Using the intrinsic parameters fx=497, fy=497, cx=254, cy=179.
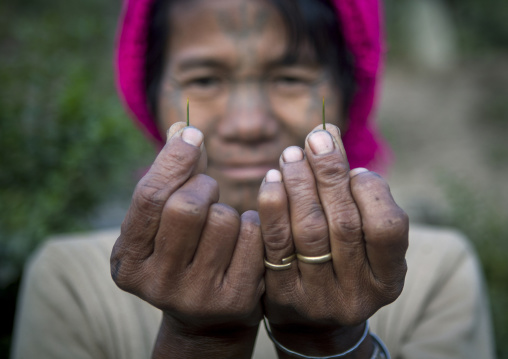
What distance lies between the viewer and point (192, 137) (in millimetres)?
1004

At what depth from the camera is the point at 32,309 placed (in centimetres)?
170

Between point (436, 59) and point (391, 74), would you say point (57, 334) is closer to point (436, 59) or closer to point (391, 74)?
point (391, 74)

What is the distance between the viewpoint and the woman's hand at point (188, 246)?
0.95 m

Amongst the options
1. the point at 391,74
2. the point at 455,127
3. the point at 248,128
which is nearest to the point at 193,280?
the point at 248,128

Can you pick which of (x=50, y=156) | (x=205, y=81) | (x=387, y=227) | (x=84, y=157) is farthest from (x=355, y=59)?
(x=50, y=156)

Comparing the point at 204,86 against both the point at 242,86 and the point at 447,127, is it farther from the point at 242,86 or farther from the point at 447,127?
the point at 447,127

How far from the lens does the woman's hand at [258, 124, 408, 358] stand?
0.94m

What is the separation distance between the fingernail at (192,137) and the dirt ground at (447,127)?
456 centimetres

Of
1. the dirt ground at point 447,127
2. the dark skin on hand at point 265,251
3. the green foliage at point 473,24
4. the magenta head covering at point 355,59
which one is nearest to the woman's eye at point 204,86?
the magenta head covering at point 355,59

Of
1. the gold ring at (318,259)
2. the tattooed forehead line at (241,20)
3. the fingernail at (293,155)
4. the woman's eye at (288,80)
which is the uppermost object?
the tattooed forehead line at (241,20)

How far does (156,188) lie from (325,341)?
1.65ft

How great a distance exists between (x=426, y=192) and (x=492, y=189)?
0.77m

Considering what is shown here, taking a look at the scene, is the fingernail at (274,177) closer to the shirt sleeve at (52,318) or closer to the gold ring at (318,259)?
the gold ring at (318,259)

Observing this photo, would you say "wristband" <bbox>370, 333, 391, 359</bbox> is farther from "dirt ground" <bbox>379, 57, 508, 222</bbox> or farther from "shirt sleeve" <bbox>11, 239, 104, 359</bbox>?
"dirt ground" <bbox>379, 57, 508, 222</bbox>
